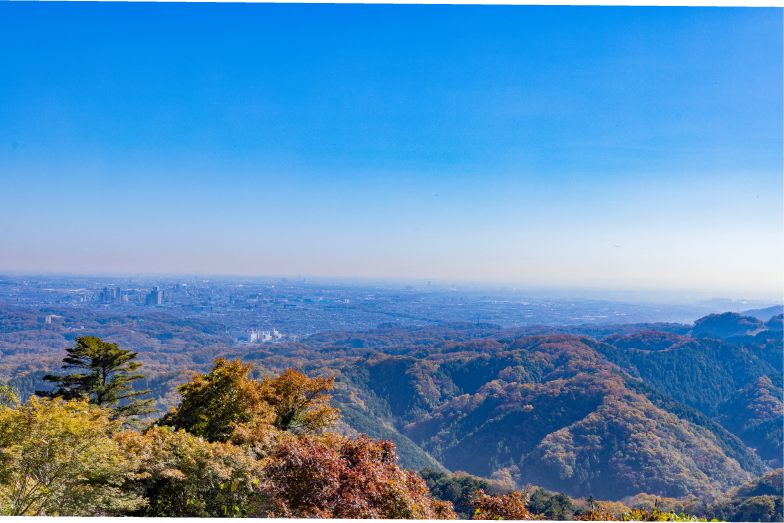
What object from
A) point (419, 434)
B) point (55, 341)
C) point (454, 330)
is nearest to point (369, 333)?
point (454, 330)

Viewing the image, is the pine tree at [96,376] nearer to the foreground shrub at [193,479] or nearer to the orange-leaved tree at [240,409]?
the orange-leaved tree at [240,409]

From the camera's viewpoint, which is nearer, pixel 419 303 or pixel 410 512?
pixel 410 512

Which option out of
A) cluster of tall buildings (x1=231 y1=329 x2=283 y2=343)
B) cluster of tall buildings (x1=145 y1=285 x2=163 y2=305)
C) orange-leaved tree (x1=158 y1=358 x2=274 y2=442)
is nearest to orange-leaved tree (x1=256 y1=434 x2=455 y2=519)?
orange-leaved tree (x1=158 y1=358 x2=274 y2=442)

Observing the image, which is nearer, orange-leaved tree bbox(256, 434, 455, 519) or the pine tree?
orange-leaved tree bbox(256, 434, 455, 519)

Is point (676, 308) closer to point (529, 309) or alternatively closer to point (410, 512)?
point (529, 309)

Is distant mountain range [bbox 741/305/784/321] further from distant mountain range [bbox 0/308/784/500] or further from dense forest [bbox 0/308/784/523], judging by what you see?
dense forest [bbox 0/308/784/523]

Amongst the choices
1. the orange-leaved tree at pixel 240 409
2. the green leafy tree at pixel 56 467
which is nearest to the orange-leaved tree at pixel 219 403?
the orange-leaved tree at pixel 240 409

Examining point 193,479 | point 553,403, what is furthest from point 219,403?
point 553,403
